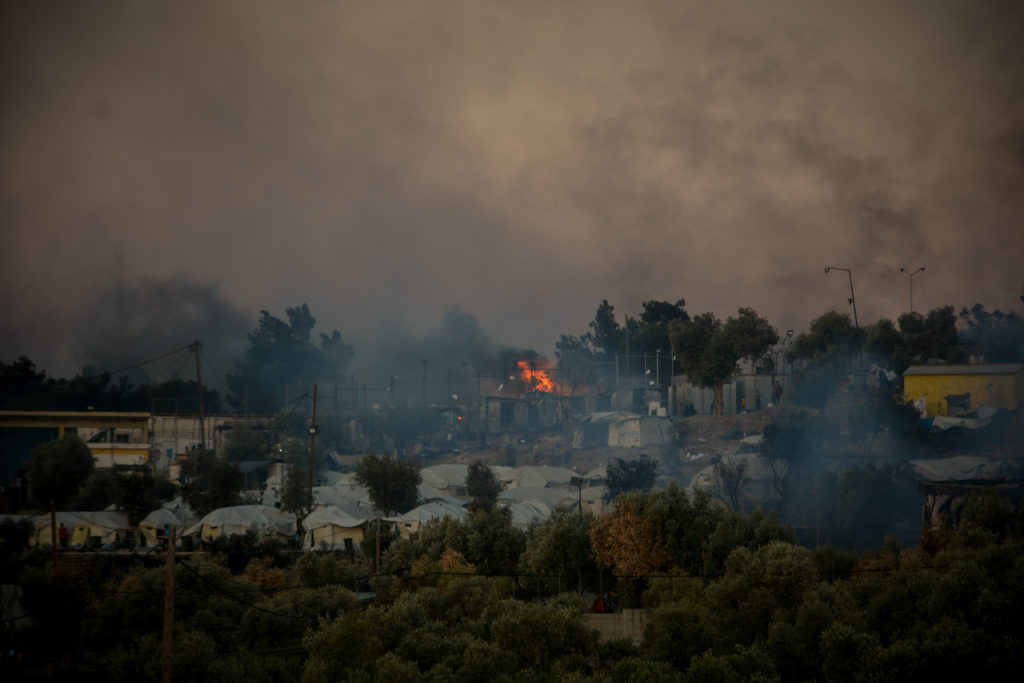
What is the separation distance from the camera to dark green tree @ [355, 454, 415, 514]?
5281 centimetres

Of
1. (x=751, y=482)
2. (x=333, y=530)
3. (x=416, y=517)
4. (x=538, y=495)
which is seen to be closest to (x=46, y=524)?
(x=333, y=530)

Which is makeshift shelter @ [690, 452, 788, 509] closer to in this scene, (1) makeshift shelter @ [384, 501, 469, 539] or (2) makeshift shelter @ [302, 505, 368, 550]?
(1) makeshift shelter @ [384, 501, 469, 539]

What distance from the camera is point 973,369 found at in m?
59.2

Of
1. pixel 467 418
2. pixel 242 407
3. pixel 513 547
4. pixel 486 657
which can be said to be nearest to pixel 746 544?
pixel 513 547

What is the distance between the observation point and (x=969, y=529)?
112ft

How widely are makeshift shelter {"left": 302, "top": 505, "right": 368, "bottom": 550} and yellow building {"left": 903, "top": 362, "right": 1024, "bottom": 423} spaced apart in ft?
136

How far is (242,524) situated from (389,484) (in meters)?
9.89

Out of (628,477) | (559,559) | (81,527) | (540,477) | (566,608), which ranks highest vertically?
(628,477)

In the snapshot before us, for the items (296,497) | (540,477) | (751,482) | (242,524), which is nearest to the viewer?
(242,524)

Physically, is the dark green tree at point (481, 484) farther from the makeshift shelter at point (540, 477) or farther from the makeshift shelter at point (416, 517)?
the makeshift shelter at point (416, 517)

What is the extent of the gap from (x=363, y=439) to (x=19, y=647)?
57776mm

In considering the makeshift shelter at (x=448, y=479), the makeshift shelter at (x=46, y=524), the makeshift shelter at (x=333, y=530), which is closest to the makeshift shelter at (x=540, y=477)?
the makeshift shelter at (x=448, y=479)

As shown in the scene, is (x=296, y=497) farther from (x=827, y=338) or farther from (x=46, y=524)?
(x=827, y=338)

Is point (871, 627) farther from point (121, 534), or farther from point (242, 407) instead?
point (242, 407)
